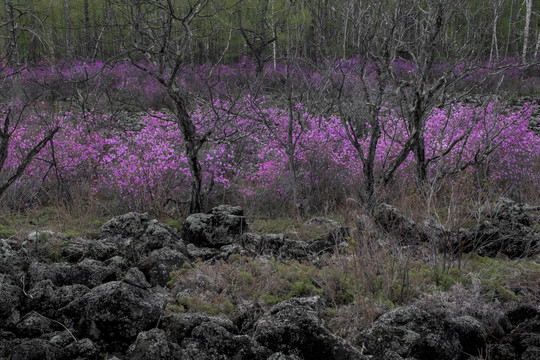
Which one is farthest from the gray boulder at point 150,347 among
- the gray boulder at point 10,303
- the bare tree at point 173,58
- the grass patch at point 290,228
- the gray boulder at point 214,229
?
the bare tree at point 173,58

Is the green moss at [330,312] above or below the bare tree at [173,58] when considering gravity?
below

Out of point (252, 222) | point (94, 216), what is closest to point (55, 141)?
point (94, 216)

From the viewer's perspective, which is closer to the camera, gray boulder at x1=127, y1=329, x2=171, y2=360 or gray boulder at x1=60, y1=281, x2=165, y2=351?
gray boulder at x1=127, y1=329, x2=171, y2=360

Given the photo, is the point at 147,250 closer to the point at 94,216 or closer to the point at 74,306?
the point at 74,306

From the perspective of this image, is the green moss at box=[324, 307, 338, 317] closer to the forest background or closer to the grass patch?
the grass patch

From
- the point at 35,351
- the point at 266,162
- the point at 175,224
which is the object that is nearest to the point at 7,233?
the point at 175,224

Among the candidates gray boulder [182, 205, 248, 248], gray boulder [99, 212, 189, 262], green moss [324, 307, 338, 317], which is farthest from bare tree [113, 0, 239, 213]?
green moss [324, 307, 338, 317]

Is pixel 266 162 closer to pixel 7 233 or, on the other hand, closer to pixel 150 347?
pixel 7 233

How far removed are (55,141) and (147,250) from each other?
16.4 ft

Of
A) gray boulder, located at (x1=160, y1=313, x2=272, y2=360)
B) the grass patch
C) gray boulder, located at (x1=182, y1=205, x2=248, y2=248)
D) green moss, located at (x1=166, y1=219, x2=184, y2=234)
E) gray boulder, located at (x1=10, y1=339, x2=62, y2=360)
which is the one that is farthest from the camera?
green moss, located at (x1=166, y1=219, x2=184, y2=234)

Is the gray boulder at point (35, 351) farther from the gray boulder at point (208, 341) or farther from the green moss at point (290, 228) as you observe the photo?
the green moss at point (290, 228)

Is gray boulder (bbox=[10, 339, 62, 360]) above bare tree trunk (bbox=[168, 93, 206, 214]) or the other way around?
the other way around

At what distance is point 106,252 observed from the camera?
15.6 feet

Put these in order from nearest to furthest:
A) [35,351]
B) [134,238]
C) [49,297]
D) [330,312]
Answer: [35,351], [49,297], [330,312], [134,238]
